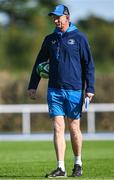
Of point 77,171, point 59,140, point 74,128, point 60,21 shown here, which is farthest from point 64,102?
point 60,21

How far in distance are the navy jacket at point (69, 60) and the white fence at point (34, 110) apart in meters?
16.0

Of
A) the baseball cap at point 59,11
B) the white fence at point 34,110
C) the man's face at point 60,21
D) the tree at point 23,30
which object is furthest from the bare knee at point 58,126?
the tree at point 23,30

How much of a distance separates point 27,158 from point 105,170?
3701 mm

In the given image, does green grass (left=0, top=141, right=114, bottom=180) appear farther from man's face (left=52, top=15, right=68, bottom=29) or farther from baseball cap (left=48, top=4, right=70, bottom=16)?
baseball cap (left=48, top=4, right=70, bottom=16)

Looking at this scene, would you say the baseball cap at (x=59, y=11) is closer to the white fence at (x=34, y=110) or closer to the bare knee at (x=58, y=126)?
the bare knee at (x=58, y=126)

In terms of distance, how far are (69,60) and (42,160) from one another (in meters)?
4.47

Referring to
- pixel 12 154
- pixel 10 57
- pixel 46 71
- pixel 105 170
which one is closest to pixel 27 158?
pixel 12 154

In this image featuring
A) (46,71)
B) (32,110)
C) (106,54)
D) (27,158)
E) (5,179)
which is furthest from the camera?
(106,54)

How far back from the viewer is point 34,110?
95.1 ft

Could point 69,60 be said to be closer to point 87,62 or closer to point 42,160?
point 87,62

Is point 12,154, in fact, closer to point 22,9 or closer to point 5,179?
point 5,179

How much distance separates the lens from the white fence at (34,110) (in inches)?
1136

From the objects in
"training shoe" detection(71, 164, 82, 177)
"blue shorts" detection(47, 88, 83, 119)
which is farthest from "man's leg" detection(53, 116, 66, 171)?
"training shoe" detection(71, 164, 82, 177)

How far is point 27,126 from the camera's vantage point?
95.3 ft
